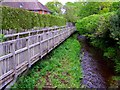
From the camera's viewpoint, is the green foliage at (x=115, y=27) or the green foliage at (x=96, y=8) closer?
the green foliage at (x=115, y=27)

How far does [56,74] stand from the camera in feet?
35.3

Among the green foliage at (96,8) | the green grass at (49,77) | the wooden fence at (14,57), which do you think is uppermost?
the green foliage at (96,8)

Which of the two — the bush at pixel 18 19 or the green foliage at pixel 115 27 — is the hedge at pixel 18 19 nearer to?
the bush at pixel 18 19

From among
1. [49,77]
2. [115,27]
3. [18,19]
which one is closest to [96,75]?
[115,27]

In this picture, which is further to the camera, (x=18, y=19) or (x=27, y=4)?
(x=27, y=4)

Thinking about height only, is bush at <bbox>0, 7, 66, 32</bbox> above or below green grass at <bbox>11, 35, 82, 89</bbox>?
above

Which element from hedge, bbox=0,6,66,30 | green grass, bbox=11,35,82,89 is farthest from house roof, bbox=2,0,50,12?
green grass, bbox=11,35,82,89

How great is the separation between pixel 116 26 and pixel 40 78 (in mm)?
7063

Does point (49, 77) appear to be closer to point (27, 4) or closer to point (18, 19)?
point (18, 19)

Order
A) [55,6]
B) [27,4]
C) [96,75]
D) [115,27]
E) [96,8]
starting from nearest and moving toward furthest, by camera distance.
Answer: [96,75] → [115,27] → [27,4] → [96,8] → [55,6]

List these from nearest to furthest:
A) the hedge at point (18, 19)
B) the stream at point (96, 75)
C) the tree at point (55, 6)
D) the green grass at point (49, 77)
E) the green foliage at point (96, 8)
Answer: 1. the green grass at point (49, 77)
2. the stream at point (96, 75)
3. the hedge at point (18, 19)
4. the green foliage at point (96, 8)
5. the tree at point (55, 6)

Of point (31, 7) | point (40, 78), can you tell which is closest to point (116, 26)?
point (40, 78)

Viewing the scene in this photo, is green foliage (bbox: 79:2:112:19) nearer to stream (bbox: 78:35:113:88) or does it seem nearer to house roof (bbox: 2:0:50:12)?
house roof (bbox: 2:0:50:12)

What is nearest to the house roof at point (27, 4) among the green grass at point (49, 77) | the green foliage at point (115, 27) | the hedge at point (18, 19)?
the hedge at point (18, 19)
